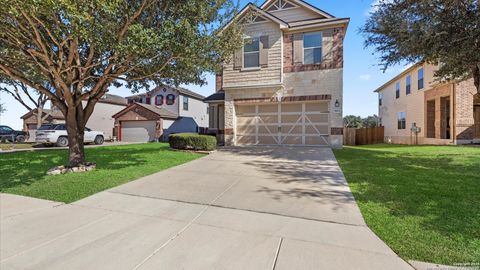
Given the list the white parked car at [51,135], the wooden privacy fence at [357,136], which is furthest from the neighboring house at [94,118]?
the wooden privacy fence at [357,136]

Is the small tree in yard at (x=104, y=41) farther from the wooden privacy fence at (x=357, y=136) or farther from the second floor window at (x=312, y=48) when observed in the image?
the wooden privacy fence at (x=357, y=136)

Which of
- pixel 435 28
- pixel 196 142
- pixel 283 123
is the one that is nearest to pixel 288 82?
pixel 283 123

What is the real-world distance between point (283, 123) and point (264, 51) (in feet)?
12.9

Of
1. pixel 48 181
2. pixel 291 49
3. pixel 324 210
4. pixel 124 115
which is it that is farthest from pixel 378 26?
pixel 124 115

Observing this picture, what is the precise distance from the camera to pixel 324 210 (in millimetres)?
4285

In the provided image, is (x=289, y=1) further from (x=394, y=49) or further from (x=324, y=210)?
(x=324, y=210)

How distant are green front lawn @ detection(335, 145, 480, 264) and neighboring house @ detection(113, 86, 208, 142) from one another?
63.8 feet

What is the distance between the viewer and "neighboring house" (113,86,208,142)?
2456 cm

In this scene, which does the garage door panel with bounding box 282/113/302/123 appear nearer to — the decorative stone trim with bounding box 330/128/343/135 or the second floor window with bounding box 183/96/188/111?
the decorative stone trim with bounding box 330/128/343/135

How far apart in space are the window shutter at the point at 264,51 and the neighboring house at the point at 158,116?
11346 mm

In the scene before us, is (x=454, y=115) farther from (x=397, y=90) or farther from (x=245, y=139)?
(x=245, y=139)

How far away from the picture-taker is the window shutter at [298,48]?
13.2 meters

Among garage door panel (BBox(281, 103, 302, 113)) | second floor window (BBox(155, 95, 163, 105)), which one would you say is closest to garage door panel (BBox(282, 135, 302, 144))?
garage door panel (BBox(281, 103, 302, 113))

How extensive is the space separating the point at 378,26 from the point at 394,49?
3.82ft
